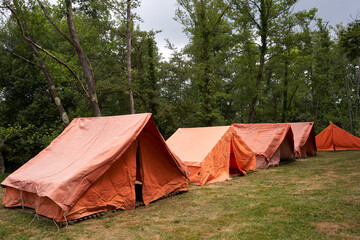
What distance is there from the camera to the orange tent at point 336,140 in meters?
16.7

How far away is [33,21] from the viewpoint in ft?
34.3

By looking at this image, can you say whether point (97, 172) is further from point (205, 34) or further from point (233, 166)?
point (205, 34)

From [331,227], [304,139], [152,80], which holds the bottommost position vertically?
[331,227]

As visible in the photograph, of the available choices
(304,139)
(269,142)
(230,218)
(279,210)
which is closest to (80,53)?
(269,142)

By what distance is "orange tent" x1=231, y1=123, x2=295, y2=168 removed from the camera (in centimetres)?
1027

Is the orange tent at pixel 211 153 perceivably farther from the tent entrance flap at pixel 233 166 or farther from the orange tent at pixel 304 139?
the orange tent at pixel 304 139

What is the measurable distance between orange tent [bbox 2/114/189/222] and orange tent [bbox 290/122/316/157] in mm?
9465

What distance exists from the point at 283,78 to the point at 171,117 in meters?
13.4

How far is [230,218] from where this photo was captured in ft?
14.8

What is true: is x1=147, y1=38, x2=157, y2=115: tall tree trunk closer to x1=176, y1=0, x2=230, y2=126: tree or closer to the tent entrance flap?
x1=176, y1=0, x2=230, y2=126: tree

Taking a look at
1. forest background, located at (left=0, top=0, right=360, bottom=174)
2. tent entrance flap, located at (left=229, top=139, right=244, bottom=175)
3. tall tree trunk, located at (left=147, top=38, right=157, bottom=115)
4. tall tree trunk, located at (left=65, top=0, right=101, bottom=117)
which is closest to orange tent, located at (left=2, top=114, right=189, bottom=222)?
tent entrance flap, located at (left=229, top=139, right=244, bottom=175)

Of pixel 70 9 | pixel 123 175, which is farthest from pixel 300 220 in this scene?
pixel 70 9

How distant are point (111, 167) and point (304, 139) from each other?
11810 millimetres

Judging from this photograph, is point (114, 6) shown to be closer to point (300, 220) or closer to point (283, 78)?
point (300, 220)
